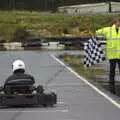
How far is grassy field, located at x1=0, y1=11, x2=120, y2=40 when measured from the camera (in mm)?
52438

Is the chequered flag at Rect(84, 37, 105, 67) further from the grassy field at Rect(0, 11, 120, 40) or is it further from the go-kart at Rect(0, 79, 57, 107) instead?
the grassy field at Rect(0, 11, 120, 40)

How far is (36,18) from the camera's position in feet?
192

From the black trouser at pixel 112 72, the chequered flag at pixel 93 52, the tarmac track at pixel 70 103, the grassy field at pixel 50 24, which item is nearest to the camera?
the tarmac track at pixel 70 103

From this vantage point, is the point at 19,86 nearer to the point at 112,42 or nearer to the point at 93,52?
the point at 112,42

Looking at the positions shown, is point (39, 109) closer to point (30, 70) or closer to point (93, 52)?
point (93, 52)

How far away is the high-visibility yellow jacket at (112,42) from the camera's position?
17.0m

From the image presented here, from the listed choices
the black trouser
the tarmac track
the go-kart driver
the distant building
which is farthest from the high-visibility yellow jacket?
the distant building

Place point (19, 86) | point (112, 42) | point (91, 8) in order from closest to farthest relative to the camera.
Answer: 1. point (19, 86)
2. point (112, 42)
3. point (91, 8)

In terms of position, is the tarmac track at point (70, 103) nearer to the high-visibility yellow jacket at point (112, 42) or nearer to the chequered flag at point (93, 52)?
the chequered flag at point (93, 52)

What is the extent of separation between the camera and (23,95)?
13.6 m

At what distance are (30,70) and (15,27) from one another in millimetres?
28971

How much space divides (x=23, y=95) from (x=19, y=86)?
274mm

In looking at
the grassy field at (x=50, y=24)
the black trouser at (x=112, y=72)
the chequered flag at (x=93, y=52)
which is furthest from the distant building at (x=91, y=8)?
the black trouser at (x=112, y=72)

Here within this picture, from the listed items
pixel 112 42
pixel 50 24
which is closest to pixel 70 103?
pixel 112 42
